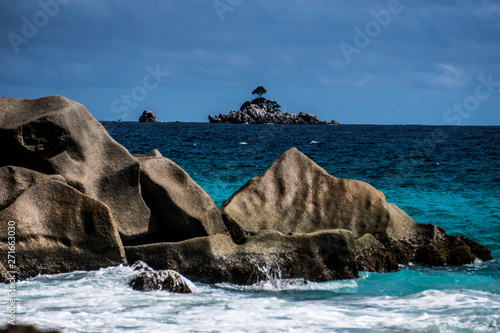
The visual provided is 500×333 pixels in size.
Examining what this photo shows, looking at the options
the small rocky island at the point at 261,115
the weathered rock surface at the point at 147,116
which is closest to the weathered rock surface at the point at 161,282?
the small rocky island at the point at 261,115

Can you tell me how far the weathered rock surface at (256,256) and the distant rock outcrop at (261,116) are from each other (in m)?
112

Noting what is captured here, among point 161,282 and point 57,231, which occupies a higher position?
point 57,231

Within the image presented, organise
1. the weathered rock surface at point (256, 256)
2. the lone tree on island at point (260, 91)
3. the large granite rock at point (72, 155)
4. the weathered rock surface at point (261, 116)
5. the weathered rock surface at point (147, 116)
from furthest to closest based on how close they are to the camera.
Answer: the weathered rock surface at point (147, 116), the lone tree on island at point (260, 91), the weathered rock surface at point (261, 116), the large granite rock at point (72, 155), the weathered rock surface at point (256, 256)

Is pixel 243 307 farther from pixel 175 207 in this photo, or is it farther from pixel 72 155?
pixel 72 155

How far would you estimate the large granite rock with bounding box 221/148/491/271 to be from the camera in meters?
8.38

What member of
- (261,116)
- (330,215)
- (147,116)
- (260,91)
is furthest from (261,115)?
(330,215)

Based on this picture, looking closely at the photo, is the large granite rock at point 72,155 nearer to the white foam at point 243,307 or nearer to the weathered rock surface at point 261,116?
the white foam at point 243,307

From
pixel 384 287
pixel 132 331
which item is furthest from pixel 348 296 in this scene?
pixel 132 331

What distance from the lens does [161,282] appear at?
6.36 m

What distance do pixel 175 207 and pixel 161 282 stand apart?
1638 millimetres

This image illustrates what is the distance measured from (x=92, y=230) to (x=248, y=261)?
200 cm

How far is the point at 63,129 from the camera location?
7730mm

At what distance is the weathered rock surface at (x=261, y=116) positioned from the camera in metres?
119

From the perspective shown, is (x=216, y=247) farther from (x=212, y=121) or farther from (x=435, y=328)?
(x=212, y=121)
